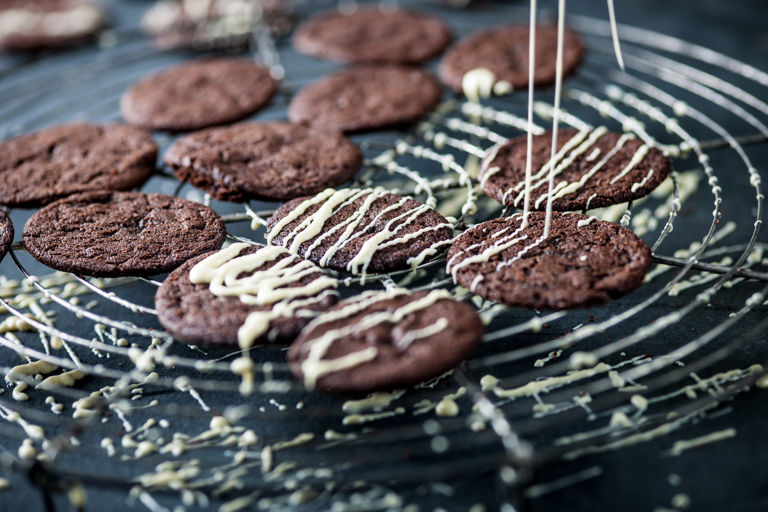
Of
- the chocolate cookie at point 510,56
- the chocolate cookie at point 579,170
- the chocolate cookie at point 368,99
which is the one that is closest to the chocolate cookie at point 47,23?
the chocolate cookie at point 368,99

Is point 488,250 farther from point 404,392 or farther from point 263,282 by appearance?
point 263,282

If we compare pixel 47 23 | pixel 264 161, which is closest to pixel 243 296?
pixel 264 161

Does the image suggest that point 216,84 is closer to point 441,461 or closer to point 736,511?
point 441,461

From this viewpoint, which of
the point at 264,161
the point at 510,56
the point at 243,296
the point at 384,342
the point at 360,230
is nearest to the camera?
the point at 384,342

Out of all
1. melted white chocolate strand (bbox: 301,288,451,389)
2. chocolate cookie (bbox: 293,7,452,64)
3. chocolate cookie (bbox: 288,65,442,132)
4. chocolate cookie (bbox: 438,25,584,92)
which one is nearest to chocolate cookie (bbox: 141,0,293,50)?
chocolate cookie (bbox: 293,7,452,64)

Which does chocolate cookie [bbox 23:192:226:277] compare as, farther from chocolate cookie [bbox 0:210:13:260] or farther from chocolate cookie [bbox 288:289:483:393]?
chocolate cookie [bbox 288:289:483:393]

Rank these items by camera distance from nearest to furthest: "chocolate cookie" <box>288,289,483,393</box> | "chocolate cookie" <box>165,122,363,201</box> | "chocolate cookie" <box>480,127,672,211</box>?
"chocolate cookie" <box>288,289,483,393</box> < "chocolate cookie" <box>480,127,672,211</box> < "chocolate cookie" <box>165,122,363,201</box>
